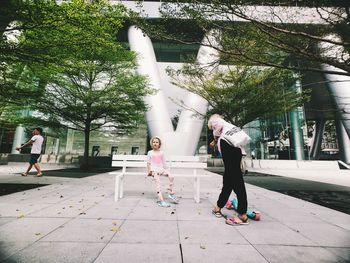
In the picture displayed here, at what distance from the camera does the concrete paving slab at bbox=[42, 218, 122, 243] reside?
2.96 meters

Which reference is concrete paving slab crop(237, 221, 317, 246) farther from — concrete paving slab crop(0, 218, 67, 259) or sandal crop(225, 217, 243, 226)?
concrete paving slab crop(0, 218, 67, 259)

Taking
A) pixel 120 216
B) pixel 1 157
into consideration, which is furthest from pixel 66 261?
pixel 1 157

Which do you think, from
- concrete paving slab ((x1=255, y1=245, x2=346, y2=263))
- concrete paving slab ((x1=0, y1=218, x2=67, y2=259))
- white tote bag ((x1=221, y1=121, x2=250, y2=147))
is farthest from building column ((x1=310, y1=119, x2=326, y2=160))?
concrete paving slab ((x1=0, y1=218, x2=67, y2=259))

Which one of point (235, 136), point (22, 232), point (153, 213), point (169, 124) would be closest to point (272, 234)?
point (235, 136)

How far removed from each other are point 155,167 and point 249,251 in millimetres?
2951

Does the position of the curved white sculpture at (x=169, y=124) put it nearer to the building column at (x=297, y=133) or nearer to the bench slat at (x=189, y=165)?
the building column at (x=297, y=133)

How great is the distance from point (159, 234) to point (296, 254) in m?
1.66

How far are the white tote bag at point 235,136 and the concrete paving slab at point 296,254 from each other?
1.51m

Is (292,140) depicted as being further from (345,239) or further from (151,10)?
(345,239)

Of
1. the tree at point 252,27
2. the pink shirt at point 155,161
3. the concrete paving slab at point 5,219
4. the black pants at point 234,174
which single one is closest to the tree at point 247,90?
the tree at point 252,27

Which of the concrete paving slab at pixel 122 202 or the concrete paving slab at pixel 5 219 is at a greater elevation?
the concrete paving slab at pixel 122 202

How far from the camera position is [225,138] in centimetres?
389

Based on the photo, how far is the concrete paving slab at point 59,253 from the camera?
235 centimetres

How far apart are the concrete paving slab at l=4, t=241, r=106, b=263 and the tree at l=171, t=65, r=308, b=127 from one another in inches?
515
